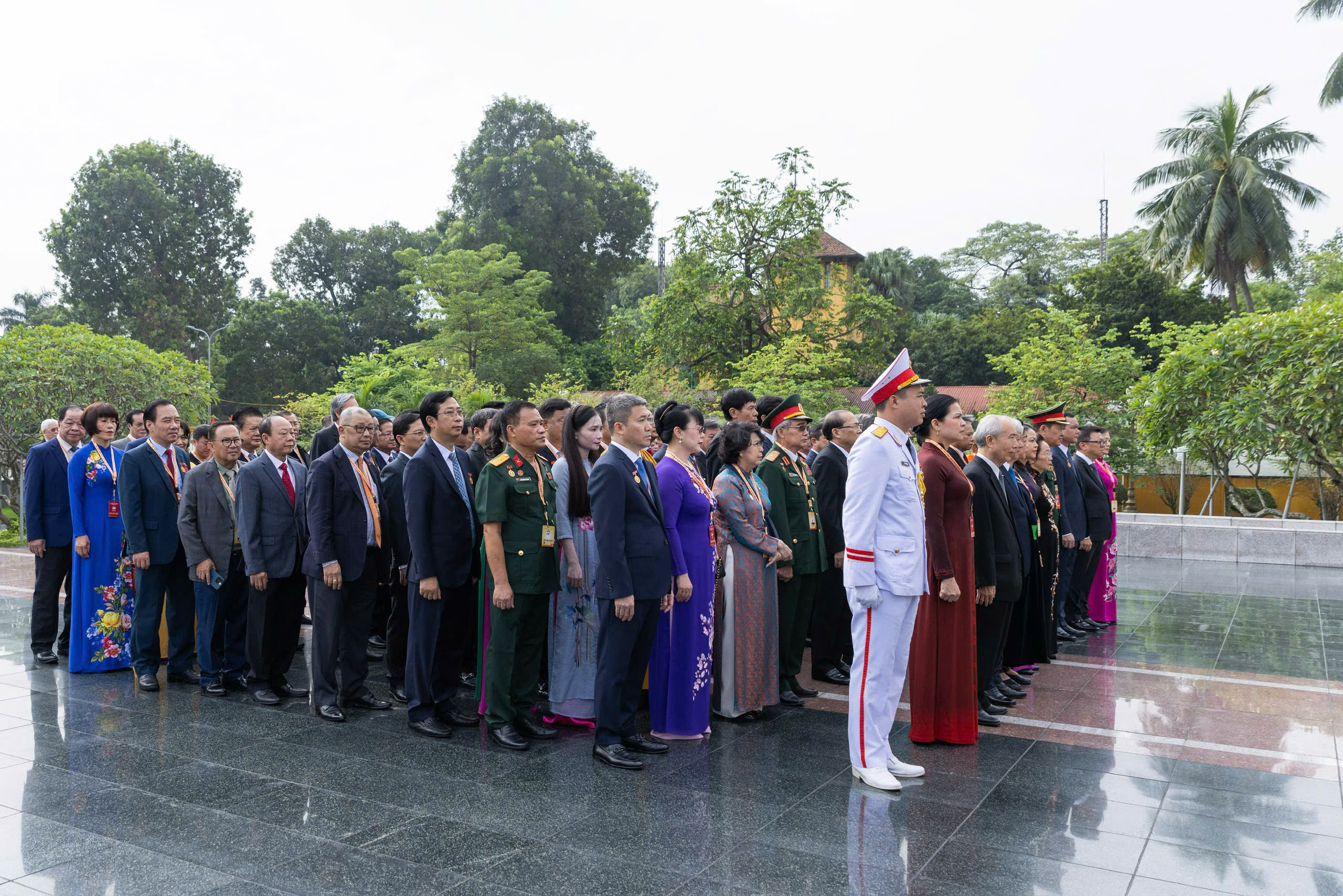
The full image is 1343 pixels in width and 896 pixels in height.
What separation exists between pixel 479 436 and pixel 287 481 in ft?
3.91

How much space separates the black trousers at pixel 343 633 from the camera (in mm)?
5160

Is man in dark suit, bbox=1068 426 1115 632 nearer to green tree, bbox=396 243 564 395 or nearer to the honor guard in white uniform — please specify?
the honor guard in white uniform

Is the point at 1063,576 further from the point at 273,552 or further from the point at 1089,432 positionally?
the point at 273,552

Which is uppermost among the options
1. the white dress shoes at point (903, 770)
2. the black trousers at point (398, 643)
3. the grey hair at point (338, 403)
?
the grey hair at point (338, 403)

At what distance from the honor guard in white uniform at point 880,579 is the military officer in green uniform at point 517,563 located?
1.49 metres

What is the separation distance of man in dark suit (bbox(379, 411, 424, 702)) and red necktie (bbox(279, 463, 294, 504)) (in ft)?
1.67

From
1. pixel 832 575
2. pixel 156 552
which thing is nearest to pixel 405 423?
pixel 156 552

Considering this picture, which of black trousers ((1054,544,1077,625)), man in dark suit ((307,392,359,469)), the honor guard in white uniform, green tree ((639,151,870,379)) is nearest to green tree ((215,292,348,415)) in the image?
green tree ((639,151,870,379))

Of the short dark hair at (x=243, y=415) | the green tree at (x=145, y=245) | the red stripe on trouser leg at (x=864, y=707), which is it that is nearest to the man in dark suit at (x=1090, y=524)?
the red stripe on trouser leg at (x=864, y=707)

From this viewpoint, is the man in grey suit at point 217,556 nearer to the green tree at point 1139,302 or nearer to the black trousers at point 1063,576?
the black trousers at point 1063,576

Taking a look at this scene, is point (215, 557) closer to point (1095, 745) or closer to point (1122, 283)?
point (1095, 745)

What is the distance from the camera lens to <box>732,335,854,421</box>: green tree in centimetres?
2036

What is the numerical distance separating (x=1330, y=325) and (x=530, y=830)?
13.5 m

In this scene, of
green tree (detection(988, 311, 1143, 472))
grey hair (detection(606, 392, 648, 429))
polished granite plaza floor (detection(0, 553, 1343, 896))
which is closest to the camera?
polished granite plaza floor (detection(0, 553, 1343, 896))
